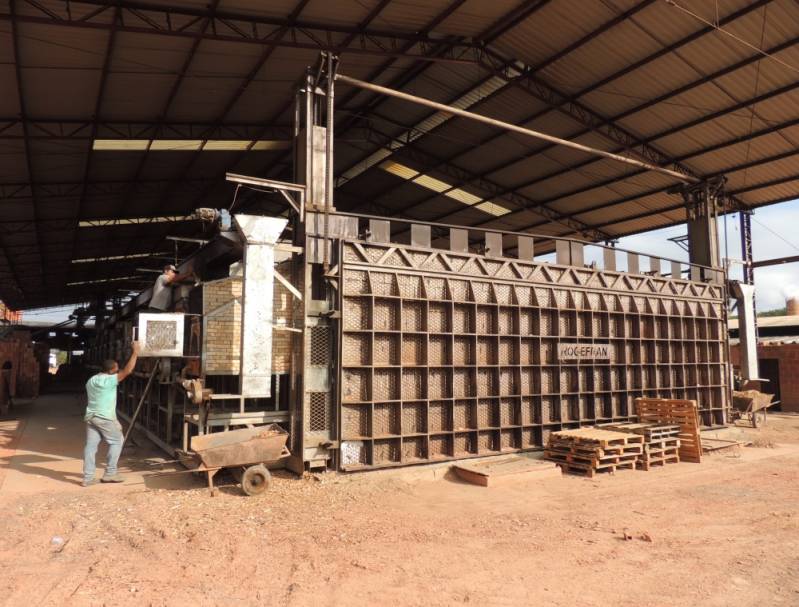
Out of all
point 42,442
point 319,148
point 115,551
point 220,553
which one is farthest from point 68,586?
point 42,442

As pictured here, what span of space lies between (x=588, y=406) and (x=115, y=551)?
11125 millimetres

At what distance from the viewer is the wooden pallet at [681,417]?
511 inches

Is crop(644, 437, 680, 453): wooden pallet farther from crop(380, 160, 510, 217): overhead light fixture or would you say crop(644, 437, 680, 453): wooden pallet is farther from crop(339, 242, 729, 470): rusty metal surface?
crop(380, 160, 510, 217): overhead light fixture

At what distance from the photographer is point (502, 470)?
1055cm

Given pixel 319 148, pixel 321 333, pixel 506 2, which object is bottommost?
pixel 321 333

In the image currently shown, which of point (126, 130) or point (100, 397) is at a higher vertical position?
point (126, 130)

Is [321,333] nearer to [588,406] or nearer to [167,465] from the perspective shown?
[167,465]

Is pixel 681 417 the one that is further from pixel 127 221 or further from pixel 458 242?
pixel 127 221

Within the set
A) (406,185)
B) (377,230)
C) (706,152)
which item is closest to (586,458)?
(377,230)

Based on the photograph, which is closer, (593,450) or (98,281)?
(593,450)

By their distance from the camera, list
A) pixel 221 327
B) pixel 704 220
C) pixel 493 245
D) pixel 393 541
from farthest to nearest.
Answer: pixel 704 220
pixel 493 245
pixel 221 327
pixel 393 541

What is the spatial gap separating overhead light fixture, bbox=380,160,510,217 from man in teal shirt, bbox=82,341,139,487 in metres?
15.5

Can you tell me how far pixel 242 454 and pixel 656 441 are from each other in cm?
934

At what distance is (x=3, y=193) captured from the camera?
17.6 meters
